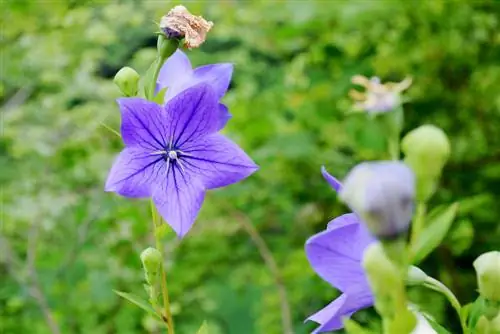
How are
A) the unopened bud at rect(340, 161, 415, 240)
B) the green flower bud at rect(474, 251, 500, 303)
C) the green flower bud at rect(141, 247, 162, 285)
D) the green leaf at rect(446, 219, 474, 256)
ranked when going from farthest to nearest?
1. the green leaf at rect(446, 219, 474, 256)
2. the green flower bud at rect(141, 247, 162, 285)
3. the green flower bud at rect(474, 251, 500, 303)
4. the unopened bud at rect(340, 161, 415, 240)

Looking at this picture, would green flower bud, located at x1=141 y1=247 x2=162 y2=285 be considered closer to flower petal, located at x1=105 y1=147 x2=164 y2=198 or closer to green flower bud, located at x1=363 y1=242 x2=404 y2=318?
flower petal, located at x1=105 y1=147 x2=164 y2=198

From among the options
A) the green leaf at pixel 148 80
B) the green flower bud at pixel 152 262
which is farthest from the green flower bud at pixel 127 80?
the green flower bud at pixel 152 262

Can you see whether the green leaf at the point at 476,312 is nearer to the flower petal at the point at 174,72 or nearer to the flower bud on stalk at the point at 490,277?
the flower bud on stalk at the point at 490,277

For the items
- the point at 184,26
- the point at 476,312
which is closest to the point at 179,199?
the point at 184,26

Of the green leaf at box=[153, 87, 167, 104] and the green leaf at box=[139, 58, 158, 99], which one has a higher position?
the green leaf at box=[139, 58, 158, 99]

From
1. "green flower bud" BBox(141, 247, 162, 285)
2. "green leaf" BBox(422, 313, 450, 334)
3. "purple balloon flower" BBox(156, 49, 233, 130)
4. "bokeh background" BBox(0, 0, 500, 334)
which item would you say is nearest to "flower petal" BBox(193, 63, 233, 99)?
"purple balloon flower" BBox(156, 49, 233, 130)

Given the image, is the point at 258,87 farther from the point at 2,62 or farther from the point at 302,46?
the point at 2,62

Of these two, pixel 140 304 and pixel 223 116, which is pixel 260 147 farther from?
pixel 140 304
